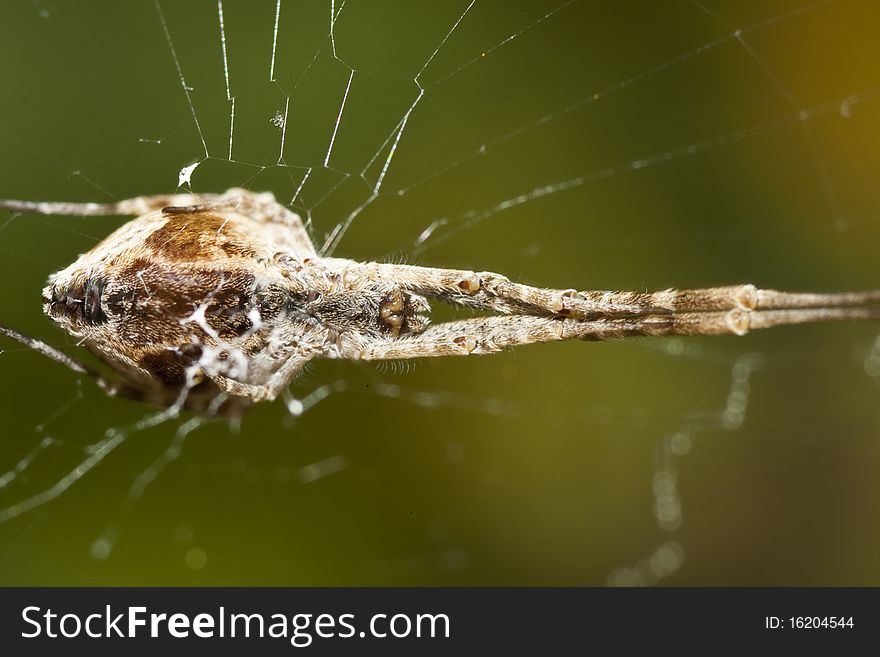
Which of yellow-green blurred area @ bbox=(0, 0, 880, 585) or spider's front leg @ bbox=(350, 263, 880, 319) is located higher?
yellow-green blurred area @ bbox=(0, 0, 880, 585)

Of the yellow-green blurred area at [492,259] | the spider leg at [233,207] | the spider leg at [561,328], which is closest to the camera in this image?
the spider leg at [561,328]

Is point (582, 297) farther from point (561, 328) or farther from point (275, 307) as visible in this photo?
point (275, 307)

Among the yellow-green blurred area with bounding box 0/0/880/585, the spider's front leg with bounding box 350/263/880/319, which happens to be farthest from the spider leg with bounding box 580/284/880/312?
the yellow-green blurred area with bounding box 0/0/880/585

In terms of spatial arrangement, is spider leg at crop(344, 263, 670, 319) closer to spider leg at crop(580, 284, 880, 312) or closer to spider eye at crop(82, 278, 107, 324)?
spider leg at crop(580, 284, 880, 312)

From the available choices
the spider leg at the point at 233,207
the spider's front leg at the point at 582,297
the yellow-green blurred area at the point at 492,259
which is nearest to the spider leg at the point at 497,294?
the spider's front leg at the point at 582,297

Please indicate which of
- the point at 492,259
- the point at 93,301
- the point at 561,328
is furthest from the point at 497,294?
the point at 492,259

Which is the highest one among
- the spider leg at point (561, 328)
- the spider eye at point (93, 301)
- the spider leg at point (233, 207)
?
the spider leg at point (233, 207)

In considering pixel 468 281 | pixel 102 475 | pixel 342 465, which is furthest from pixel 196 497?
pixel 468 281

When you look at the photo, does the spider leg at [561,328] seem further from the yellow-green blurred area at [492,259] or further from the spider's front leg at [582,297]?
the yellow-green blurred area at [492,259]
